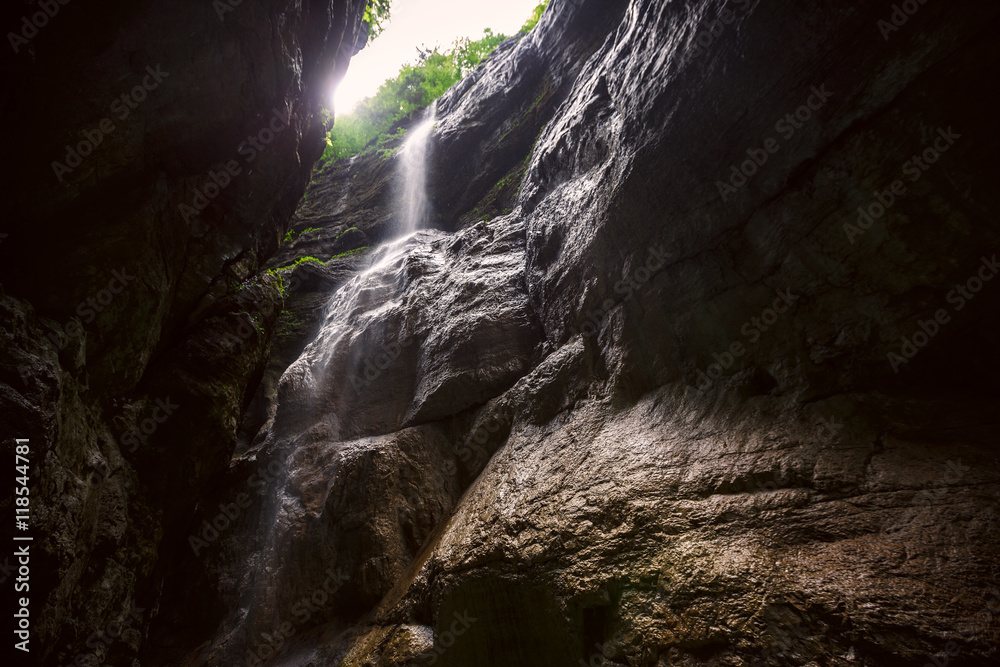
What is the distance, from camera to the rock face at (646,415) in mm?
2443

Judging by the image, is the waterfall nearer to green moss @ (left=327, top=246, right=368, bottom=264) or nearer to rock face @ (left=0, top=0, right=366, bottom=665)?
green moss @ (left=327, top=246, right=368, bottom=264)

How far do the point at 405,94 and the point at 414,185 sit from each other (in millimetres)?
8760

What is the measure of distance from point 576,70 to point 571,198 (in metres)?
6.70

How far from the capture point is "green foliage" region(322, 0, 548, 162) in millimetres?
20038

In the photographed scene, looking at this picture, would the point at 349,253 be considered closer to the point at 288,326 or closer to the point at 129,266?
the point at 288,326

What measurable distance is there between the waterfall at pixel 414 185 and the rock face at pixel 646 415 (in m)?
7.34

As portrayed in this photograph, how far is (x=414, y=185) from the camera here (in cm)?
1531

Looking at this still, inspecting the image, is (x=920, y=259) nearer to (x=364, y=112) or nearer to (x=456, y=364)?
(x=456, y=364)

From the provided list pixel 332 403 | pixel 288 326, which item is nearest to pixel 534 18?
pixel 288 326

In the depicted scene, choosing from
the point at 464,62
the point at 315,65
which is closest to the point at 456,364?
the point at 315,65

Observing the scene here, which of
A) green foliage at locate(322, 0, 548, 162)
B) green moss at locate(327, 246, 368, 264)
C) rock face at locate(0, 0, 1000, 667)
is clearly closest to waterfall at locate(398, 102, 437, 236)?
green moss at locate(327, 246, 368, 264)

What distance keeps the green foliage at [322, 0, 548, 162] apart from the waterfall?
12.3 ft

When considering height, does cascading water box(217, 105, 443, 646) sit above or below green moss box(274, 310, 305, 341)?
below

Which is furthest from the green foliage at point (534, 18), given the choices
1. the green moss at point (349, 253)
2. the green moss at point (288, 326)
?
the green moss at point (288, 326)
